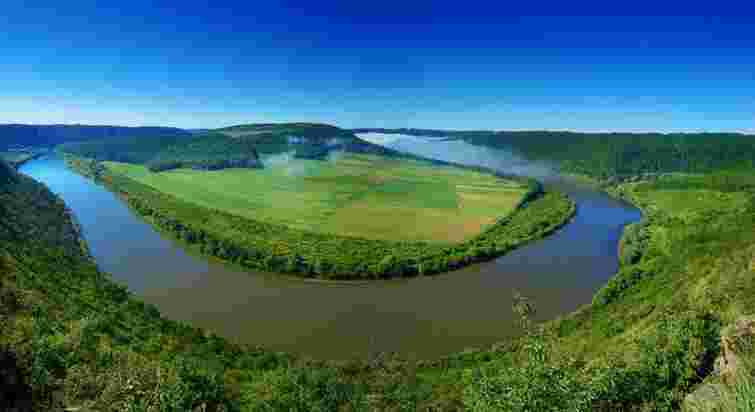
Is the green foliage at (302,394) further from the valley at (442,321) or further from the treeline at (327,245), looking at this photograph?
the treeline at (327,245)

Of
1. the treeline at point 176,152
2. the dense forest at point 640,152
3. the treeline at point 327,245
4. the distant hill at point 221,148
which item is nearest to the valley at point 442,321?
the treeline at point 327,245

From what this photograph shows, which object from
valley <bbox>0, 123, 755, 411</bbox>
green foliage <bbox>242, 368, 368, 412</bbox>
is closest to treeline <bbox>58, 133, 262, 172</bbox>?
valley <bbox>0, 123, 755, 411</bbox>

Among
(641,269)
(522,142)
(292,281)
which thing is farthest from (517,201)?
(522,142)

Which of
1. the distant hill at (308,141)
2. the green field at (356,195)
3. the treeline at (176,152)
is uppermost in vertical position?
the distant hill at (308,141)

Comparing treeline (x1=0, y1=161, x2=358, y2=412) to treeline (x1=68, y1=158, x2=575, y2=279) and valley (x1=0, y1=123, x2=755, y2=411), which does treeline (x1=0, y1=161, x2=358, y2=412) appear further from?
treeline (x1=68, y1=158, x2=575, y2=279)

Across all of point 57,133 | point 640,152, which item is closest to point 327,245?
point 640,152
